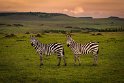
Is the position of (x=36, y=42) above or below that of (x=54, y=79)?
above

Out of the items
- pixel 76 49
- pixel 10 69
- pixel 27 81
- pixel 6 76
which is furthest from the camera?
pixel 76 49

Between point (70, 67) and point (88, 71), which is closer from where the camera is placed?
point (88, 71)

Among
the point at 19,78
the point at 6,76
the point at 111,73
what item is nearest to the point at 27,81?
the point at 19,78

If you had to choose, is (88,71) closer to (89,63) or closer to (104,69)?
(104,69)

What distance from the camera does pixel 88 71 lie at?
56.4 ft

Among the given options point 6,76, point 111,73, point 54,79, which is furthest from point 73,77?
point 6,76

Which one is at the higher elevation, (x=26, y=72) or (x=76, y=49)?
(x=76, y=49)

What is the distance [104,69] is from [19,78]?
5.89 metres

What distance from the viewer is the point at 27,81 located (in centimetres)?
1470

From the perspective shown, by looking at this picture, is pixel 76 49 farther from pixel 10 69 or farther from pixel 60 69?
pixel 10 69

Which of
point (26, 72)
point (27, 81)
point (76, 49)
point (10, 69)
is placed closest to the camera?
point (27, 81)

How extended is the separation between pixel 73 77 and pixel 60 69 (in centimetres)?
267

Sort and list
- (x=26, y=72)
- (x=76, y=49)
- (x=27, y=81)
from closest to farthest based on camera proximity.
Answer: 1. (x=27, y=81)
2. (x=26, y=72)
3. (x=76, y=49)

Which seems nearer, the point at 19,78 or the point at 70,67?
the point at 19,78
